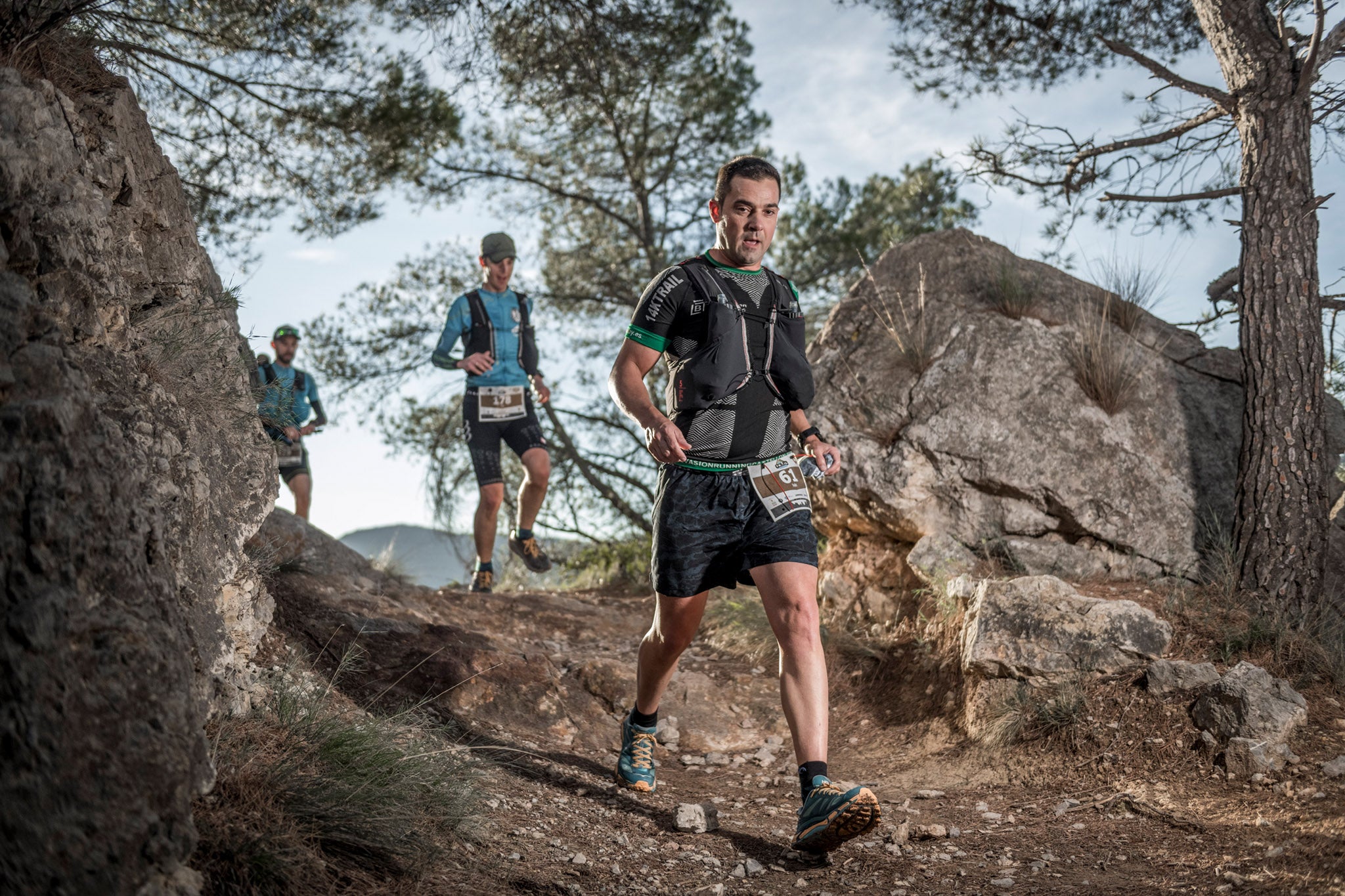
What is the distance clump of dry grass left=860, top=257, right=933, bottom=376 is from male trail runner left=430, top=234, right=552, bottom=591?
94.5 inches

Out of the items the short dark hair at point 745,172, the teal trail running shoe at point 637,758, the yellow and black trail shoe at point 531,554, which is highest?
the short dark hair at point 745,172

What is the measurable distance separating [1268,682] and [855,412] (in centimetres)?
270

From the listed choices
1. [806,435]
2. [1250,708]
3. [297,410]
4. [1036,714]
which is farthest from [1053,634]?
[297,410]

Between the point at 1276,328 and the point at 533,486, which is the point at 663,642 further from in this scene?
the point at 1276,328

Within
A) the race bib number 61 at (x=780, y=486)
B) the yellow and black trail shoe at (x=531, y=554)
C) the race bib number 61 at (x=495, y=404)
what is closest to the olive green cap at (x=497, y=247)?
the race bib number 61 at (x=495, y=404)

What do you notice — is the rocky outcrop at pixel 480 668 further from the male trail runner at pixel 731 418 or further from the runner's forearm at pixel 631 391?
the runner's forearm at pixel 631 391

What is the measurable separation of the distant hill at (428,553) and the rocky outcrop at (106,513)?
3984 mm

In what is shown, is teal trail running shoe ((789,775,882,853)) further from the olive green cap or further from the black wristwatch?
the olive green cap

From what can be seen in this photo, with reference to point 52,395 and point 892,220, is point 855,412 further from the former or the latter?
point 892,220

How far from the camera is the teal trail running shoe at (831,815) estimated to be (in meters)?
3.04

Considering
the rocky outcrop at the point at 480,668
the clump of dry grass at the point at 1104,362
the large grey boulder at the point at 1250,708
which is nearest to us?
the large grey boulder at the point at 1250,708

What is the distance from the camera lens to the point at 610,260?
1141cm

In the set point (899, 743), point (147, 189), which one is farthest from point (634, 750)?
point (147, 189)

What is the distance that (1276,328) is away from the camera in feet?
18.2
